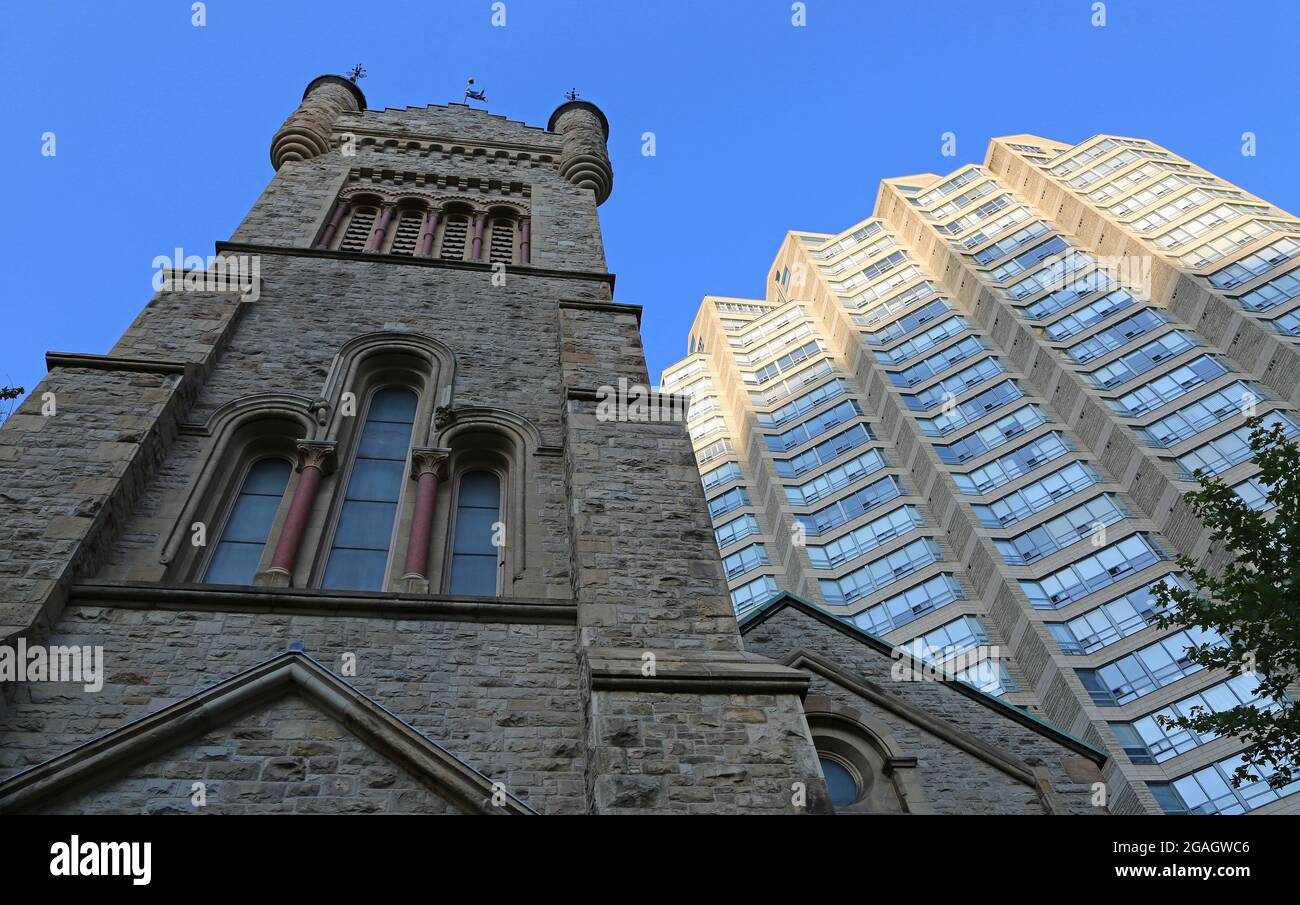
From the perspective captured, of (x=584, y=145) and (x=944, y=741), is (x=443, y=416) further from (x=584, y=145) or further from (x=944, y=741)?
(x=584, y=145)

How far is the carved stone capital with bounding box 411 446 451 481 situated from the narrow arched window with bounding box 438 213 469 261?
23.7 feet

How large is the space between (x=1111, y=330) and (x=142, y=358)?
156 feet

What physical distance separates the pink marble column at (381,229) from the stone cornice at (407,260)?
1341 mm

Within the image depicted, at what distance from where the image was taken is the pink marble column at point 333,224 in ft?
58.8

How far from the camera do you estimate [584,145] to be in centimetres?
2338

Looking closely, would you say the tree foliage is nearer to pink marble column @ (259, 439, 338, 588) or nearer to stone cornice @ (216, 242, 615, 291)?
stone cornice @ (216, 242, 615, 291)

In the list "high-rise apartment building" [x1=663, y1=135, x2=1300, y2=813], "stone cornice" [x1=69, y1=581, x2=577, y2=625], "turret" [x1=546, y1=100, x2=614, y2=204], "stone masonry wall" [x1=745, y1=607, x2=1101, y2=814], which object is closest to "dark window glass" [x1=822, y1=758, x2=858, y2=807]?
"stone masonry wall" [x1=745, y1=607, x2=1101, y2=814]

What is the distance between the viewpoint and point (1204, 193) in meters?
54.5

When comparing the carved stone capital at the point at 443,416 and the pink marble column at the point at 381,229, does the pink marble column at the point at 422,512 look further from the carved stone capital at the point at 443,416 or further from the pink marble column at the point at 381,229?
the pink marble column at the point at 381,229

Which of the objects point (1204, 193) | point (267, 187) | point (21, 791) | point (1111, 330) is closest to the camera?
point (21, 791)

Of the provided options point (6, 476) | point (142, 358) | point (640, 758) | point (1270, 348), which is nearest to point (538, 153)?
point (142, 358)

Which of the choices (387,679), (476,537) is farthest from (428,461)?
(387,679)

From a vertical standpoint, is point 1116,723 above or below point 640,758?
above
